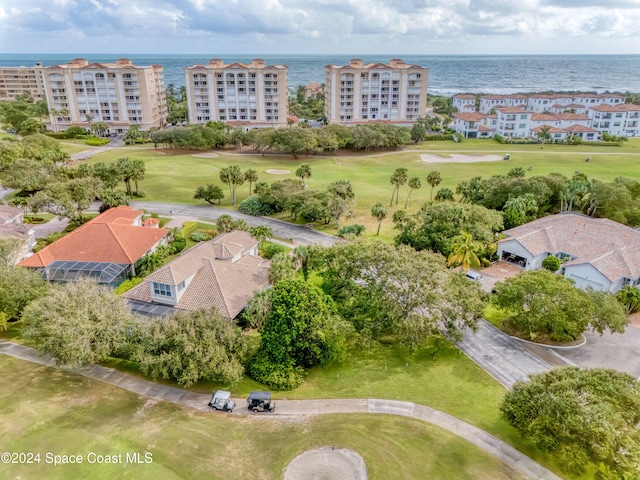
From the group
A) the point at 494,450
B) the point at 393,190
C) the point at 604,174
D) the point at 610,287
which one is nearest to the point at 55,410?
the point at 494,450

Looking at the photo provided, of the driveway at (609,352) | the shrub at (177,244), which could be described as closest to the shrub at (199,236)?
the shrub at (177,244)

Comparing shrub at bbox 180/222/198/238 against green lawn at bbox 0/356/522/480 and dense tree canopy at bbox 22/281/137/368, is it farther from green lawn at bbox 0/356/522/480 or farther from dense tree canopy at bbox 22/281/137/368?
green lawn at bbox 0/356/522/480

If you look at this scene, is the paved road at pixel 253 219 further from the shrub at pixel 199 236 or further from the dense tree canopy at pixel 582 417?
the dense tree canopy at pixel 582 417

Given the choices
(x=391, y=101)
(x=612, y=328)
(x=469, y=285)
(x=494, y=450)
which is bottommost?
(x=494, y=450)

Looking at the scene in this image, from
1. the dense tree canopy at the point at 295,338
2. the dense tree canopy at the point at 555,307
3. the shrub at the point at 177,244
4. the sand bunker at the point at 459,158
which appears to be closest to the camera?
the dense tree canopy at the point at 295,338

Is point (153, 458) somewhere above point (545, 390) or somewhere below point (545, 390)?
below

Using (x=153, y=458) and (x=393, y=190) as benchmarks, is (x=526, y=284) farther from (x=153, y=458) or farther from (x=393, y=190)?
(x=393, y=190)
